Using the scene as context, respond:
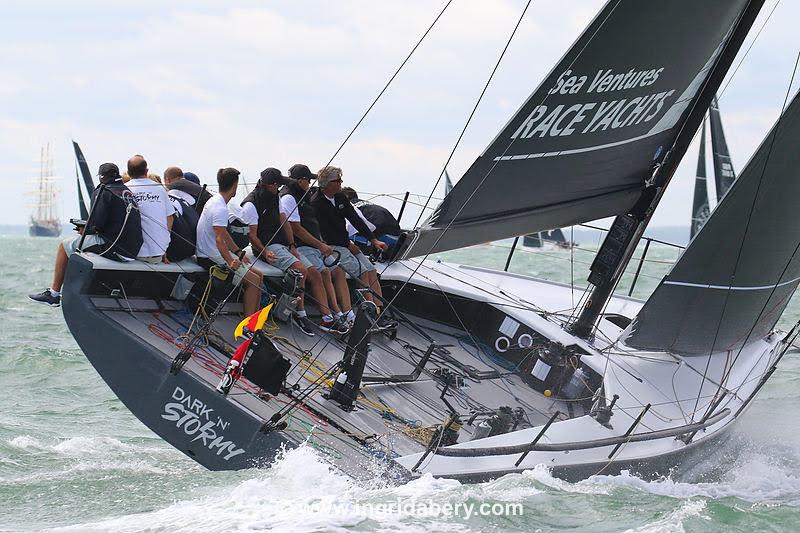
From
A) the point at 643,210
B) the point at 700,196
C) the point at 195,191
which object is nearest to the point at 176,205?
the point at 195,191

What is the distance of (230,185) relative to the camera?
6.52 metres

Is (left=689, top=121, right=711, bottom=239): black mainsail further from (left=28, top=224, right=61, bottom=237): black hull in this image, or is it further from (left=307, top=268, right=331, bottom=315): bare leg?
(left=28, top=224, right=61, bottom=237): black hull

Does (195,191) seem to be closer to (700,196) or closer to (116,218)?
(116,218)

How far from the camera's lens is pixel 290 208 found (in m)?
6.94

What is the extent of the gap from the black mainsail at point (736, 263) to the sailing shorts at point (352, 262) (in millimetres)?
1851

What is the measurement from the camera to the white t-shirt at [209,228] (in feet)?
21.4

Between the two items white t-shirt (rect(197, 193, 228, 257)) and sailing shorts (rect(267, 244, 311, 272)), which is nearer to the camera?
white t-shirt (rect(197, 193, 228, 257))

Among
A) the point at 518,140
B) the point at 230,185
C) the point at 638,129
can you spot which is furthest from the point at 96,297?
the point at 638,129

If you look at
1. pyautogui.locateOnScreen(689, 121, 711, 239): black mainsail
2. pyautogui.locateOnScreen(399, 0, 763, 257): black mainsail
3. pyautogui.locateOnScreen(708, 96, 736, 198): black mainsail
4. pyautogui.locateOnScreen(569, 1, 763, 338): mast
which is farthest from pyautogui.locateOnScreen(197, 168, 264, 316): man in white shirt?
pyautogui.locateOnScreen(689, 121, 711, 239): black mainsail

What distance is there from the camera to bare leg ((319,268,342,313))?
7.08 meters

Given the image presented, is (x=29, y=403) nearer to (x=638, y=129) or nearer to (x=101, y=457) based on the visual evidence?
(x=101, y=457)

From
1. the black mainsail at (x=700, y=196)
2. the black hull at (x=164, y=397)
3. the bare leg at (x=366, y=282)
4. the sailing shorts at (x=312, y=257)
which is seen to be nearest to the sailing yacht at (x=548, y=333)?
the black hull at (x=164, y=397)

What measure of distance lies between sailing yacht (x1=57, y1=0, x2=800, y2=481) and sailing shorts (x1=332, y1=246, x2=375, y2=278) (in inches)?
18.9

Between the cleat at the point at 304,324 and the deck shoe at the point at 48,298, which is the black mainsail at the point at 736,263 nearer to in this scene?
the cleat at the point at 304,324
